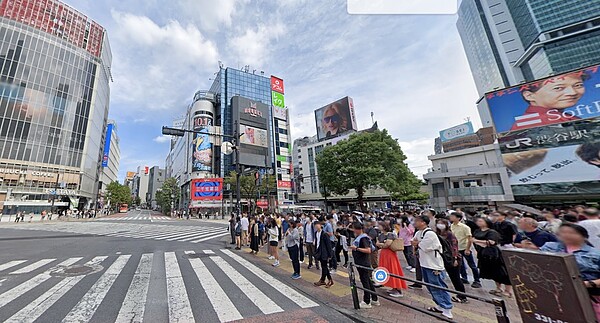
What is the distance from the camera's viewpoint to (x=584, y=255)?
263cm

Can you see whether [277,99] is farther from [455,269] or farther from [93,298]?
[455,269]

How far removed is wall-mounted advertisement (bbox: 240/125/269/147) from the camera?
56125mm

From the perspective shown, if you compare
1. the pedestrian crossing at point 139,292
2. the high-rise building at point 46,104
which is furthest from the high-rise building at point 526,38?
the high-rise building at point 46,104

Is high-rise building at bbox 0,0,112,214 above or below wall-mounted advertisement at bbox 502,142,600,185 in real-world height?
above

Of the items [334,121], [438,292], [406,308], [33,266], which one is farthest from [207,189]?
[438,292]

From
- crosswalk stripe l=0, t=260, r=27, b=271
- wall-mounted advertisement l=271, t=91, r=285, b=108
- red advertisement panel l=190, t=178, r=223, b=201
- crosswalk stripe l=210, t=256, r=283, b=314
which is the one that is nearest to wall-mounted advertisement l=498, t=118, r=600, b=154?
crosswalk stripe l=210, t=256, r=283, b=314

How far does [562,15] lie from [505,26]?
13852 millimetres

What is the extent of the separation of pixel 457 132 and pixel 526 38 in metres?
41.2

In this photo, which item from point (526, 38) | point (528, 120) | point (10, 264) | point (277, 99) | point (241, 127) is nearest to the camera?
point (10, 264)

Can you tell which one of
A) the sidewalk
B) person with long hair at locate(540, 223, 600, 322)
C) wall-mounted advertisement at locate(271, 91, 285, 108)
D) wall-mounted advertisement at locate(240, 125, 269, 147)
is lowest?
the sidewalk

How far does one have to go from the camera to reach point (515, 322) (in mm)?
3916

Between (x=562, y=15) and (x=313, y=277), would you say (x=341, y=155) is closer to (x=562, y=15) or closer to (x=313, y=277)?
(x=313, y=277)

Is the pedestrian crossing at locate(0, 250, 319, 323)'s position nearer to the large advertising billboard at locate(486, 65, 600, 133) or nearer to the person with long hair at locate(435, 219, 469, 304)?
the person with long hair at locate(435, 219, 469, 304)

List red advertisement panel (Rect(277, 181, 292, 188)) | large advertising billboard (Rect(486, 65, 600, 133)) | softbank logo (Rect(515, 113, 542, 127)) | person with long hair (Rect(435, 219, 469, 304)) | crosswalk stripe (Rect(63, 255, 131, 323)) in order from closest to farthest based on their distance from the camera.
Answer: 1. crosswalk stripe (Rect(63, 255, 131, 323))
2. person with long hair (Rect(435, 219, 469, 304))
3. large advertising billboard (Rect(486, 65, 600, 133))
4. softbank logo (Rect(515, 113, 542, 127))
5. red advertisement panel (Rect(277, 181, 292, 188))
